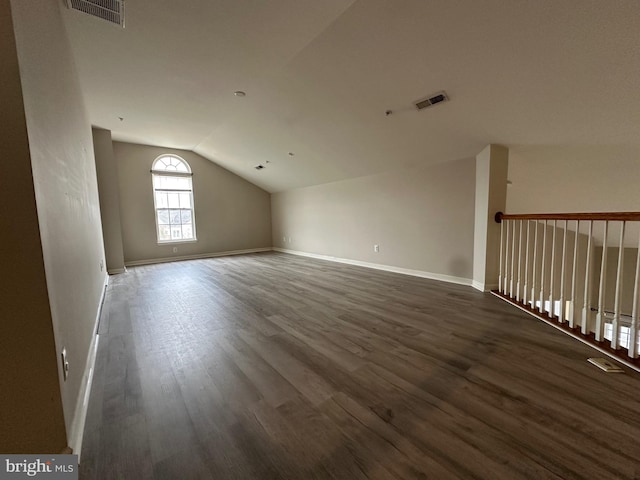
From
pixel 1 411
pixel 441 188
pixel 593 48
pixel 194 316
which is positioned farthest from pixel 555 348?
pixel 194 316

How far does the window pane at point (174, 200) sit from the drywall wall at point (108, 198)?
1509 mm

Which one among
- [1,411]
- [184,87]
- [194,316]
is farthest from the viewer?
[184,87]

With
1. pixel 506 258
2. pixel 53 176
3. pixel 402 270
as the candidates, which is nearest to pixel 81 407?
pixel 53 176

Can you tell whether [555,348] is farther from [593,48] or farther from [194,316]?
[194,316]

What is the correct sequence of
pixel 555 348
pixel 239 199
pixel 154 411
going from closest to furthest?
pixel 154 411
pixel 555 348
pixel 239 199

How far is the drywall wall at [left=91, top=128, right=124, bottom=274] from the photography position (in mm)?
5020

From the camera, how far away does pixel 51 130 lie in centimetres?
143

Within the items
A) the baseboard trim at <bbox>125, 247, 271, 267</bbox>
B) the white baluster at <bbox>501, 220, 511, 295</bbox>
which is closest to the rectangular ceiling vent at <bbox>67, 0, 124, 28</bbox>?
the white baluster at <bbox>501, 220, 511, 295</bbox>

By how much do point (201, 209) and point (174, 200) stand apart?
676mm

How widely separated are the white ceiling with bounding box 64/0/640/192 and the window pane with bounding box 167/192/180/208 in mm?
2658

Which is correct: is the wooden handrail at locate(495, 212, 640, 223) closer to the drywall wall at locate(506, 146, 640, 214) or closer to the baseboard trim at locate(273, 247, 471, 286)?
the drywall wall at locate(506, 146, 640, 214)

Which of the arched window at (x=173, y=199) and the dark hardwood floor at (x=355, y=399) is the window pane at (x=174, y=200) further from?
the dark hardwood floor at (x=355, y=399)

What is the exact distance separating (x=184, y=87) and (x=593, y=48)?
416 centimetres

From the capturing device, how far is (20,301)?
35.9 inches
